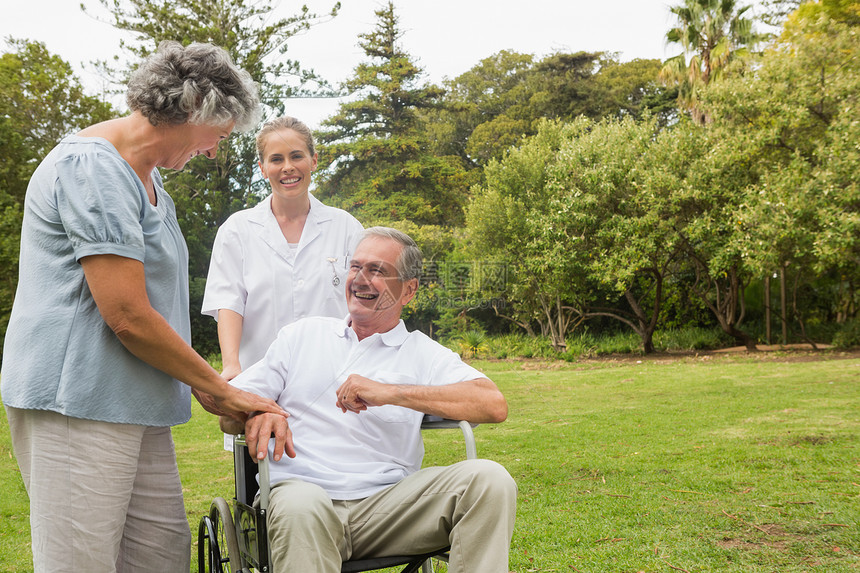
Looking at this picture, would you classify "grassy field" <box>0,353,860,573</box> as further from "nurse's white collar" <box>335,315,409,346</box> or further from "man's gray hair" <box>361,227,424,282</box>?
"man's gray hair" <box>361,227,424,282</box>

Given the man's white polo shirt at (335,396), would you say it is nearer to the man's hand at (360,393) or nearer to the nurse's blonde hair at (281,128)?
the man's hand at (360,393)

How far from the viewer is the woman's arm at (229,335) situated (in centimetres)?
229

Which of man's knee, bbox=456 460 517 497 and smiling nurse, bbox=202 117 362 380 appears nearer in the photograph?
man's knee, bbox=456 460 517 497

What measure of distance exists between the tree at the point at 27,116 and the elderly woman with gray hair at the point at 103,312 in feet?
47.4

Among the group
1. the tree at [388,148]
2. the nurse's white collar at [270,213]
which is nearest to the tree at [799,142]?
the tree at [388,148]

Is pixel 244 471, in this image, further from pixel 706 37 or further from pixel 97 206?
pixel 706 37

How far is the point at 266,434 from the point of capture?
1.79 meters

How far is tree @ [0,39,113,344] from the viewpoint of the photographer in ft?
47.4

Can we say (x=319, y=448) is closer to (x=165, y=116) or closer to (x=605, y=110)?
(x=165, y=116)

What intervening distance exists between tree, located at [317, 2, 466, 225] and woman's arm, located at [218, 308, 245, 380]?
13.2 metres

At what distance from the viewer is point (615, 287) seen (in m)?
12.9

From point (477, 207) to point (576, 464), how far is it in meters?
10.3

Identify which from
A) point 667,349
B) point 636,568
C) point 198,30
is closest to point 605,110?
point 667,349

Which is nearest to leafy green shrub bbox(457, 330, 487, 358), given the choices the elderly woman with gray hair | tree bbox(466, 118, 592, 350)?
tree bbox(466, 118, 592, 350)
